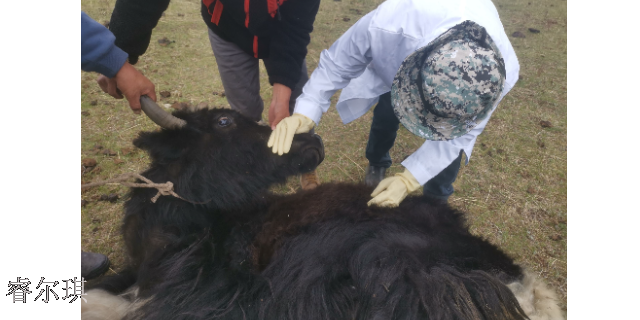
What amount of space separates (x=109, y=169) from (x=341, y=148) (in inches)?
92.4

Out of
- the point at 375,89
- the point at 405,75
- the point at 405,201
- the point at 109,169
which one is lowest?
the point at 109,169

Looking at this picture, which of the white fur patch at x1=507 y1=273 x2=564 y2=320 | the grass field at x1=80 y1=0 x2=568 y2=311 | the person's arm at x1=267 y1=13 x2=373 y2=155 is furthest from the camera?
the grass field at x1=80 y1=0 x2=568 y2=311

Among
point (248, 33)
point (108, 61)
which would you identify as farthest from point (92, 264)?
point (248, 33)

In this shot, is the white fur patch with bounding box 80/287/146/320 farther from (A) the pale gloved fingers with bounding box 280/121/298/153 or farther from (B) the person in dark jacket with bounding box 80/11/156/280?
(A) the pale gloved fingers with bounding box 280/121/298/153

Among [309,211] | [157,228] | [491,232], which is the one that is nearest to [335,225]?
[309,211]

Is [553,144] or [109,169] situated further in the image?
[553,144]

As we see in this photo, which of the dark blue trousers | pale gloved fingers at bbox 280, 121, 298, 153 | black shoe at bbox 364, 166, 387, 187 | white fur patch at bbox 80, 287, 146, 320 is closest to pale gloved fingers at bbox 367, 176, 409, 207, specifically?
the dark blue trousers

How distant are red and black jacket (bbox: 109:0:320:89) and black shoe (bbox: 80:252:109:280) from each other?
4.85 ft

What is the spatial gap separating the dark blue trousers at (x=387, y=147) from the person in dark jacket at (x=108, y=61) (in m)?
1.82

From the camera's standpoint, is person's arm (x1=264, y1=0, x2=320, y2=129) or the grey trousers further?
the grey trousers

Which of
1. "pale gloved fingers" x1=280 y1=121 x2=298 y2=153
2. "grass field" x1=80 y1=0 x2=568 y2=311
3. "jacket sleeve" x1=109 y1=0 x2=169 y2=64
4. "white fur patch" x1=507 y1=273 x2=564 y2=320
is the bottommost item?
"grass field" x1=80 y1=0 x2=568 y2=311

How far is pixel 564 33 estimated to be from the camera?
6172 millimetres

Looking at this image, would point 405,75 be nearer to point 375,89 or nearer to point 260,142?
point 375,89

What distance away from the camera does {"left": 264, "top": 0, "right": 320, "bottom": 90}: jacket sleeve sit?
2.43 meters
